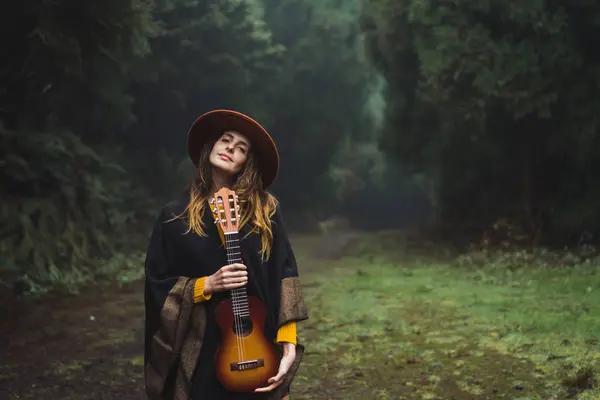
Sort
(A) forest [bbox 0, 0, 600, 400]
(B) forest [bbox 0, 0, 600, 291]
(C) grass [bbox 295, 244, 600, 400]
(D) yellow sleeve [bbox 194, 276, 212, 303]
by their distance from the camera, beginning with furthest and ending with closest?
1. (B) forest [bbox 0, 0, 600, 291]
2. (A) forest [bbox 0, 0, 600, 400]
3. (C) grass [bbox 295, 244, 600, 400]
4. (D) yellow sleeve [bbox 194, 276, 212, 303]

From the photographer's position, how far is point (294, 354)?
9.86ft

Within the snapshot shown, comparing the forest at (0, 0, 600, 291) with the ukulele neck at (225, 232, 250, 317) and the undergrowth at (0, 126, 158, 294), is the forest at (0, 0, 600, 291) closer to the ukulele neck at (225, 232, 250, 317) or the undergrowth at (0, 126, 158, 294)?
the undergrowth at (0, 126, 158, 294)

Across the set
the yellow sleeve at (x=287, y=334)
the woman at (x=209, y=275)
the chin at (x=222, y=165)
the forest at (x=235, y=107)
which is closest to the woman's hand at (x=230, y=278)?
the woman at (x=209, y=275)

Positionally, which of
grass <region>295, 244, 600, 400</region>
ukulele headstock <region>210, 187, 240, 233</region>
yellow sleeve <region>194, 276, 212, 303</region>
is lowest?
grass <region>295, 244, 600, 400</region>

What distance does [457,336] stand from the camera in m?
8.11

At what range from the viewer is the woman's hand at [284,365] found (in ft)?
9.47

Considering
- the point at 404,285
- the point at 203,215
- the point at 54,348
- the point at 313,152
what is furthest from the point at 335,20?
the point at 203,215

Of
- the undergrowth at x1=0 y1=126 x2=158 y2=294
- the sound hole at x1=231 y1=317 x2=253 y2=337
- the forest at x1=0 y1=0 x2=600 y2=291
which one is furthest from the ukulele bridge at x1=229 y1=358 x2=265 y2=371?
the forest at x1=0 y1=0 x2=600 y2=291

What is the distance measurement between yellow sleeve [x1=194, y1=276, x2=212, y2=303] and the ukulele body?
0.22ft

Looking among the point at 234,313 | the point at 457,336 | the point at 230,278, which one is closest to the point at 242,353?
the point at 234,313

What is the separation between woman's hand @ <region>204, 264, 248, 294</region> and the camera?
9.38 feet

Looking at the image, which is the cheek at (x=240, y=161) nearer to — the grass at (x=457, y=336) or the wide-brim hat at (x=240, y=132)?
the wide-brim hat at (x=240, y=132)

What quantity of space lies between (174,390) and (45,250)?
1005 cm

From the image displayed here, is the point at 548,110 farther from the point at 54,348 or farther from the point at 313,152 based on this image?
the point at 313,152
